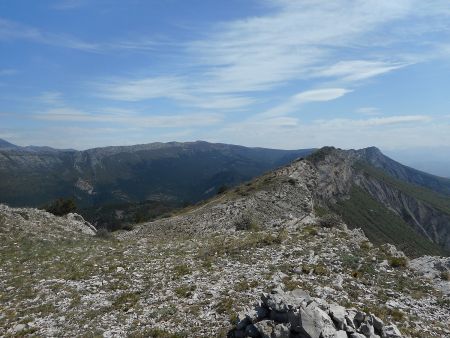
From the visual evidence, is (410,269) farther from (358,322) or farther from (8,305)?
(8,305)

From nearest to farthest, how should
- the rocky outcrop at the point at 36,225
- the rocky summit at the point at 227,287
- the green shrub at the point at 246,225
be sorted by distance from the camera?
the rocky summit at the point at 227,287
the rocky outcrop at the point at 36,225
the green shrub at the point at 246,225

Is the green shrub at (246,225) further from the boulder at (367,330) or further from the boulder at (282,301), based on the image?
the boulder at (367,330)

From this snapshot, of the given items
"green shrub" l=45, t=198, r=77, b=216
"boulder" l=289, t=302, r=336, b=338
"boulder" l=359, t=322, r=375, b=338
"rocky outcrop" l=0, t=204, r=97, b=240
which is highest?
"boulder" l=289, t=302, r=336, b=338

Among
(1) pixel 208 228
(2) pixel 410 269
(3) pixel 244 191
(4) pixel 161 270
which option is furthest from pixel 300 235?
(3) pixel 244 191

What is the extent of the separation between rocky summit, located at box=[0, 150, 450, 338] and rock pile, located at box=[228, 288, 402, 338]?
0.04 meters

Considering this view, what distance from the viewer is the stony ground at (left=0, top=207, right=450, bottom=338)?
19656mm

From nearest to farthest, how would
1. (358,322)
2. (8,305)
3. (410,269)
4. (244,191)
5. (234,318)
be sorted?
(358,322) → (234,318) → (8,305) → (410,269) → (244,191)

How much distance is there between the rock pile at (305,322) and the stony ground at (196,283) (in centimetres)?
196

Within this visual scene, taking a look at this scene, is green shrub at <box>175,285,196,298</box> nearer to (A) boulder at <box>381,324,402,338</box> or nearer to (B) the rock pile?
(B) the rock pile

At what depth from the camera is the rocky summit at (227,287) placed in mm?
17250

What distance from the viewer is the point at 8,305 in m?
23.6

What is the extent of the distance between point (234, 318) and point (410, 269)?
1317 centimetres

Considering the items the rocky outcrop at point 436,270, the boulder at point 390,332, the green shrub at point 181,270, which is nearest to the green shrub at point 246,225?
the green shrub at point 181,270

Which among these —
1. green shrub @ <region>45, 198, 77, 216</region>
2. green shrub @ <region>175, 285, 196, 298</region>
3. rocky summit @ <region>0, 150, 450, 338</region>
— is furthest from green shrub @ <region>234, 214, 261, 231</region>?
green shrub @ <region>45, 198, 77, 216</region>
